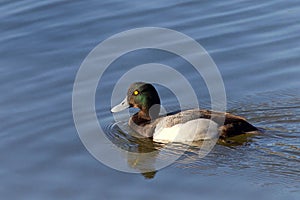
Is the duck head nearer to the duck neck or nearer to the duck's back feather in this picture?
the duck neck

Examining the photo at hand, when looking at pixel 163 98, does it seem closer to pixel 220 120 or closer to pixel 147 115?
pixel 147 115

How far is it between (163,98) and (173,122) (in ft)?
2.99

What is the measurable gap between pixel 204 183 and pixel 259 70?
358 cm

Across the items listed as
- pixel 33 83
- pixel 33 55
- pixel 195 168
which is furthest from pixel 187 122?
pixel 33 55

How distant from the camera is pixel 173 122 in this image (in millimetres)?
11492

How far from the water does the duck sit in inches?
9.2

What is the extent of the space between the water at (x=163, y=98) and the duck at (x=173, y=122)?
0.23 m

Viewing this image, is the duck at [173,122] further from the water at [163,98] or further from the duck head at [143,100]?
the water at [163,98]

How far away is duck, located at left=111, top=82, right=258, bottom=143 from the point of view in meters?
11.1

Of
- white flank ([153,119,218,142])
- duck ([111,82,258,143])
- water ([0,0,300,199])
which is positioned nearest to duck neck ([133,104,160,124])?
duck ([111,82,258,143])

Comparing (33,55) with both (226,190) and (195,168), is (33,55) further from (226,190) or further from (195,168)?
(226,190)

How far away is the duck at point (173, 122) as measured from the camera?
1115 centimetres

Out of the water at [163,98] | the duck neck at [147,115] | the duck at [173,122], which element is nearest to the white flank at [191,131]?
the duck at [173,122]

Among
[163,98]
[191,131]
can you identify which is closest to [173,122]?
[191,131]
